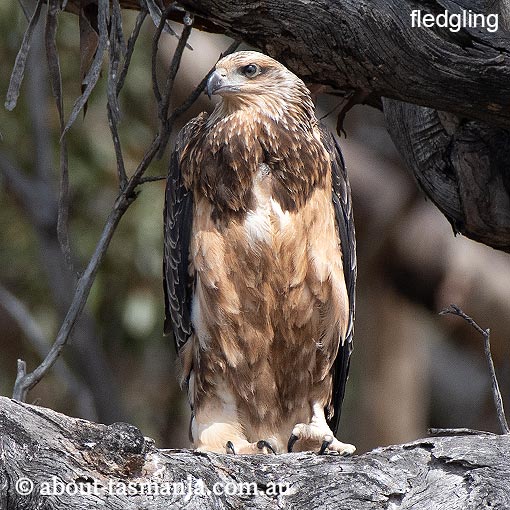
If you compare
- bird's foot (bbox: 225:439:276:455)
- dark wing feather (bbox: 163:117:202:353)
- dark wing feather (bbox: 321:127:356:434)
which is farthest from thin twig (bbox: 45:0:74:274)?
dark wing feather (bbox: 321:127:356:434)

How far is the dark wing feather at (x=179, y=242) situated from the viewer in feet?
15.3

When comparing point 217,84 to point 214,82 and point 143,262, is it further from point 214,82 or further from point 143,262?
point 143,262

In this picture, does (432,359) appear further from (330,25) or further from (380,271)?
(330,25)

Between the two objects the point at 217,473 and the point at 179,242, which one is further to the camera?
the point at 179,242

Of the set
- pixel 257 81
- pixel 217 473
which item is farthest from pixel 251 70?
pixel 217 473

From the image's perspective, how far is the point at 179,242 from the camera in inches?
185

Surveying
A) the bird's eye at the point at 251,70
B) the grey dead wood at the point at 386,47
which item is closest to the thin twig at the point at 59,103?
the grey dead wood at the point at 386,47

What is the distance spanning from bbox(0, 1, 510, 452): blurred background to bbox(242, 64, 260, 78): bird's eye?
3.89 m

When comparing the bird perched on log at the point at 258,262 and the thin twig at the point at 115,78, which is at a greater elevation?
the thin twig at the point at 115,78

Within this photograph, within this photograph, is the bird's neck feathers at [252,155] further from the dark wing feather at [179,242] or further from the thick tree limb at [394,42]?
the thick tree limb at [394,42]

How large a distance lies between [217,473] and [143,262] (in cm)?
624

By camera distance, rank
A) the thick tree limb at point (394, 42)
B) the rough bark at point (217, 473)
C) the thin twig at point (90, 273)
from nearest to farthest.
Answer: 1. the rough bark at point (217, 473)
2. the thick tree limb at point (394, 42)
3. the thin twig at point (90, 273)

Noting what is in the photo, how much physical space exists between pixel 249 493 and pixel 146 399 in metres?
8.48

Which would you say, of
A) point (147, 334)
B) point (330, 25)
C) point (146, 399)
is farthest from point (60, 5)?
point (146, 399)
